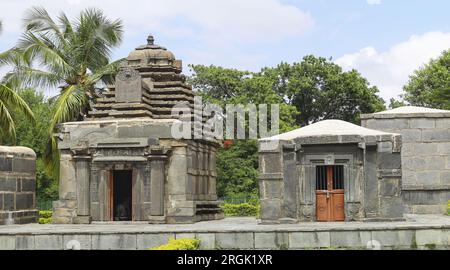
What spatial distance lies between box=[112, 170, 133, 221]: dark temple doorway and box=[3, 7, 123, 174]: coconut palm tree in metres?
5.35

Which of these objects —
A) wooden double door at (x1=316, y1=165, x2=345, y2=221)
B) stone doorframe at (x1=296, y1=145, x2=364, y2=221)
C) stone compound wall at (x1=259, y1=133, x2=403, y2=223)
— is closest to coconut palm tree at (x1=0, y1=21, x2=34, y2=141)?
stone compound wall at (x1=259, y1=133, x2=403, y2=223)

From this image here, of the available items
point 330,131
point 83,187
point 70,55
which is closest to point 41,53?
point 70,55

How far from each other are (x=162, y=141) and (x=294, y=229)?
684 centimetres

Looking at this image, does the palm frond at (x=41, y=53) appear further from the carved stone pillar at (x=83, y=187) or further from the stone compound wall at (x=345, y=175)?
the stone compound wall at (x=345, y=175)

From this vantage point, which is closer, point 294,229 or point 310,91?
point 294,229

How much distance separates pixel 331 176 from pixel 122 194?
7.70 meters

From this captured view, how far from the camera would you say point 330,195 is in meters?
21.6

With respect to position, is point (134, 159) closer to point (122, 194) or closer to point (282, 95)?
point (122, 194)

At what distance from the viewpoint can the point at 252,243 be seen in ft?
56.0

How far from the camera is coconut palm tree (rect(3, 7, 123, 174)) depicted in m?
29.8

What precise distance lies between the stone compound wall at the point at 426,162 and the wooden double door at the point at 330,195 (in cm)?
513

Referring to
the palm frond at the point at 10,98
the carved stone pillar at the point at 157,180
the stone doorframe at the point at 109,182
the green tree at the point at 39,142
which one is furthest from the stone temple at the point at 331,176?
the green tree at the point at 39,142
